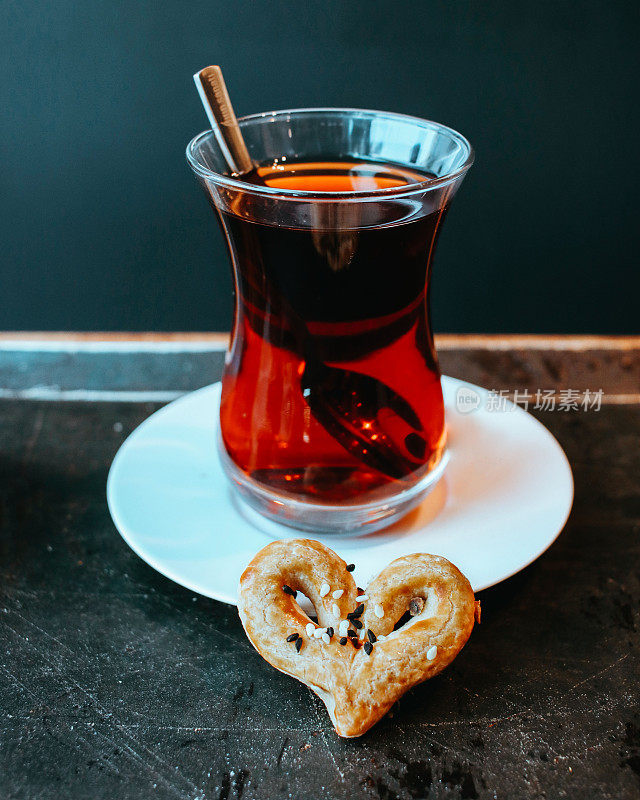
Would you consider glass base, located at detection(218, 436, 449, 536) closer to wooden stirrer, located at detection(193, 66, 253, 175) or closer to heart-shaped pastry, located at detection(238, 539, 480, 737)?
heart-shaped pastry, located at detection(238, 539, 480, 737)

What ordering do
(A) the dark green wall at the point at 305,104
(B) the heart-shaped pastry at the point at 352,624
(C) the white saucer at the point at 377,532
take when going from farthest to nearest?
(A) the dark green wall at the point at 305,104
(C) the white saucer at the point at 377,532
(B) the heart-shaped pastry at the point at 352,624

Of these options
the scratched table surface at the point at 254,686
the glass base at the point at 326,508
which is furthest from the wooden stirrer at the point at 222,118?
the scratched table surface at the point at 254,686

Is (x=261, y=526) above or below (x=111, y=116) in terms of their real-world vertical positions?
below

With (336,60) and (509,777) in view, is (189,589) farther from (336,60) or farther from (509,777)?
(336,60)

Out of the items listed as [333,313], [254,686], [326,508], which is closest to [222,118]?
[333,313]

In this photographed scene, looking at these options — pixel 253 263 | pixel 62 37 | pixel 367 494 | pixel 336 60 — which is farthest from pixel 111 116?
pixel 367 494

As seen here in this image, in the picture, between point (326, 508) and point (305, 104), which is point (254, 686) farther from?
point (305, 104)

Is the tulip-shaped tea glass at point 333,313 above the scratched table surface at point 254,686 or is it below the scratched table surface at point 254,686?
above

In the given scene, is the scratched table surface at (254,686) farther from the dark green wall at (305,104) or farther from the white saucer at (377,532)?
the dark green wall at (305,104)
